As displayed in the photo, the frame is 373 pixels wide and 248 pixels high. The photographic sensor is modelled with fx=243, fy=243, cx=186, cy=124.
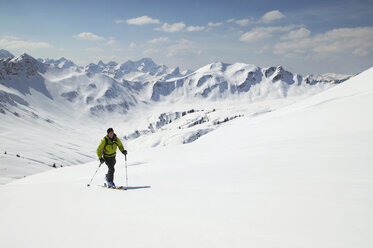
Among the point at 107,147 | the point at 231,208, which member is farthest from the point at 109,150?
the point at 231,208

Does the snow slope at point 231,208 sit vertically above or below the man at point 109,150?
below

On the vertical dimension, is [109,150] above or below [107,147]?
below

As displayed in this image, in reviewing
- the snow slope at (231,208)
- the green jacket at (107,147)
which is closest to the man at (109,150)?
the green jacket at (107,147)

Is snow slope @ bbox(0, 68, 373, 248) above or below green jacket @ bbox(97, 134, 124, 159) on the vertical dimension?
below

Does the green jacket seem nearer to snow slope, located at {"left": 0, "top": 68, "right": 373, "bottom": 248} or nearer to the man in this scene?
the man

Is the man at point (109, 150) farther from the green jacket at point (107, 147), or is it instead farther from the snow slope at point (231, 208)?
the snow slope at point (231, 208)

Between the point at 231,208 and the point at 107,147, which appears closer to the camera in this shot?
the point at 231,208

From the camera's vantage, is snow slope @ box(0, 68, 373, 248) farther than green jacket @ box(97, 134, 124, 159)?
No

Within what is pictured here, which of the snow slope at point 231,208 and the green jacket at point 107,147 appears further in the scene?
the green jacket at point 107,147

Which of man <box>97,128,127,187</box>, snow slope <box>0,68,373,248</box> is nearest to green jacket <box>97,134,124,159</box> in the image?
man <box>97,128,127,187</box>

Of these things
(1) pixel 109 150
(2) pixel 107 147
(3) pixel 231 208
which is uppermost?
(2) pixel 107 147

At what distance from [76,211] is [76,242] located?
7.06 feet

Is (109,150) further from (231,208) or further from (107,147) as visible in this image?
(231,208)

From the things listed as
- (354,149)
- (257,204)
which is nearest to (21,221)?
(257,204)
